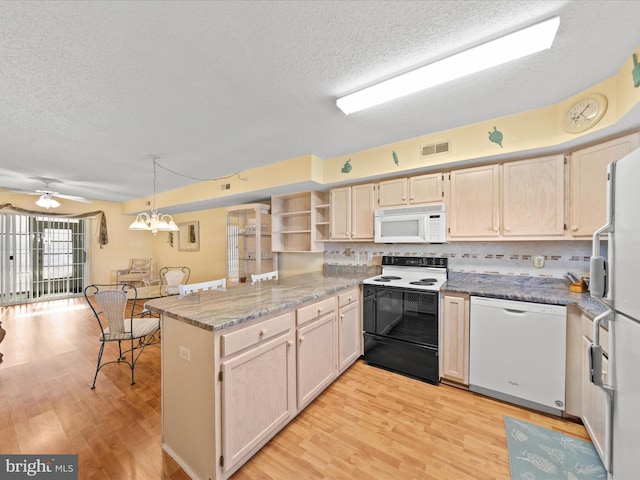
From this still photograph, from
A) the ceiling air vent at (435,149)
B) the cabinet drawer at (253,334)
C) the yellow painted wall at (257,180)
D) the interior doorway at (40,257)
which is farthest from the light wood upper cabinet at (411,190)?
the interior doorway at (40,257)

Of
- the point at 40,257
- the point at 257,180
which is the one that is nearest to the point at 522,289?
the point at 257,180

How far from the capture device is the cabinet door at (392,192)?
9.11ft

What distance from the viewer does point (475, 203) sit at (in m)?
2.42

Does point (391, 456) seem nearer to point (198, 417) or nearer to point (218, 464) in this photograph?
point (218, 464)

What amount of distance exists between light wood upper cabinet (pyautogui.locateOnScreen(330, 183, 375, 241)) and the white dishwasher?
139cm

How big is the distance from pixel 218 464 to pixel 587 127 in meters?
3.26

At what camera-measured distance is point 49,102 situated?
1896mm

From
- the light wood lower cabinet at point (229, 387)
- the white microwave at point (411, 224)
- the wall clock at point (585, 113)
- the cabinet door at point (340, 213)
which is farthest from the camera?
the cabinet door at point (340, 213)

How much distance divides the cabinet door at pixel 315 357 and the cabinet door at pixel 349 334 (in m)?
0.12

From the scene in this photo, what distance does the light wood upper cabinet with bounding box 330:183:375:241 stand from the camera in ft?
9.89

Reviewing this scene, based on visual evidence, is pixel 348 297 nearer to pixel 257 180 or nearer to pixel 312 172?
pixel 312 172

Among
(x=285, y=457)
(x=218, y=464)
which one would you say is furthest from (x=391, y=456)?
(x=218, y=464)

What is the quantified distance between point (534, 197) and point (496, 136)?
0.64 m

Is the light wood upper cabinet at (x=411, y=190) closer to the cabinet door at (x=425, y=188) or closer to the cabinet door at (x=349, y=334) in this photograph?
the cabinet door at (x=425, y=188)
